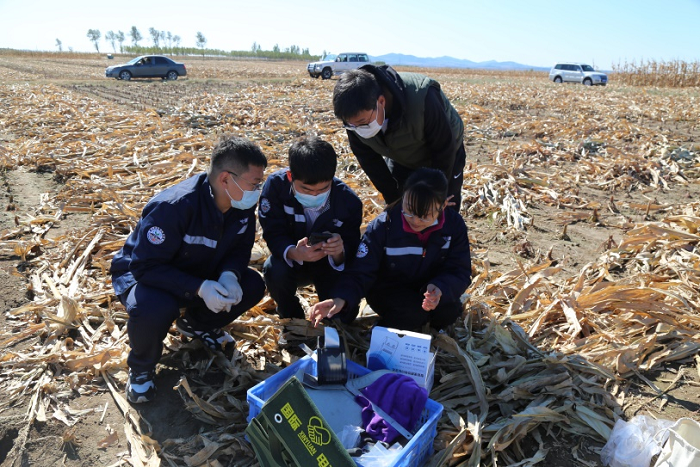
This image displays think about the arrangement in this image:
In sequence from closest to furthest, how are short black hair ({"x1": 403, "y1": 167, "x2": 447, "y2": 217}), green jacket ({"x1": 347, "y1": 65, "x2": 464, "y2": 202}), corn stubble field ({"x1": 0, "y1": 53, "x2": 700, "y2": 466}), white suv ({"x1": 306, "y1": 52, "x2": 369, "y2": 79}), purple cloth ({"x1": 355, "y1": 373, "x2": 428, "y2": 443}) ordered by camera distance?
purple cloth ({"x1": 355, "y1": 373, "x2": 428, "y2": 443}), corn stubble field ({"x1": 0, "y1": 53, "x2": 700, "y2": 466}), short black hair ({"x1": 403, "y1": 167, "x2": 447, "y2": 217}), green jacket ({"x1": 347, "y1": 65, "x2": 464, "y2": 202}), white suv ({"x1": 306, "y1": 52, "x2": 369, "y2": 79})

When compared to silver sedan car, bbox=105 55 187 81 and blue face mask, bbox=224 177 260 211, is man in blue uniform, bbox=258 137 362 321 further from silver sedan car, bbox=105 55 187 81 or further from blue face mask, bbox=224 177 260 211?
silver sedan car, bbox=105 55 187 81

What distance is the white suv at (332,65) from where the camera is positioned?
89.5ft

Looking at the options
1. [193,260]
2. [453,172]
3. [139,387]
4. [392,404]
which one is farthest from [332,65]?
[392,404]

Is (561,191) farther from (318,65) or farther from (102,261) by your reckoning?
(318,65)

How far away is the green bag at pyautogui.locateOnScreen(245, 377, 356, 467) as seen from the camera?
1695 millimetres

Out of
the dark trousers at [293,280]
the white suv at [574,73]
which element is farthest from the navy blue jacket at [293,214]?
the white suv at [574,73]

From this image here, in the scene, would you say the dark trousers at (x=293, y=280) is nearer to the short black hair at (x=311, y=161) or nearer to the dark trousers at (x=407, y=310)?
the dark trousers at (x=407, y=310)

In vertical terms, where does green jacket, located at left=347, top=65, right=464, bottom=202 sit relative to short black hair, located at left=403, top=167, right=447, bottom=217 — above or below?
above

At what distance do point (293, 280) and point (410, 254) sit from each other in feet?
2.57

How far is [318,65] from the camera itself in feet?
89.6

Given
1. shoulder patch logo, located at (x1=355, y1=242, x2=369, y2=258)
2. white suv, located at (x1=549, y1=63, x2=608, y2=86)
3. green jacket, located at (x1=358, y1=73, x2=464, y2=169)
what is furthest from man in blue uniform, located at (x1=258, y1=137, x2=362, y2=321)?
white suv, located at (x1=549, y1=63, x2=608, y2=86)

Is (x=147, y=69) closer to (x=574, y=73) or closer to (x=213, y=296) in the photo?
(x=574, y=73)

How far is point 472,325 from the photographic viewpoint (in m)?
3.21

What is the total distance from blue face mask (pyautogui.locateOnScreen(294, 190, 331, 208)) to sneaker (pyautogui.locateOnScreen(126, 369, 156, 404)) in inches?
50.9
